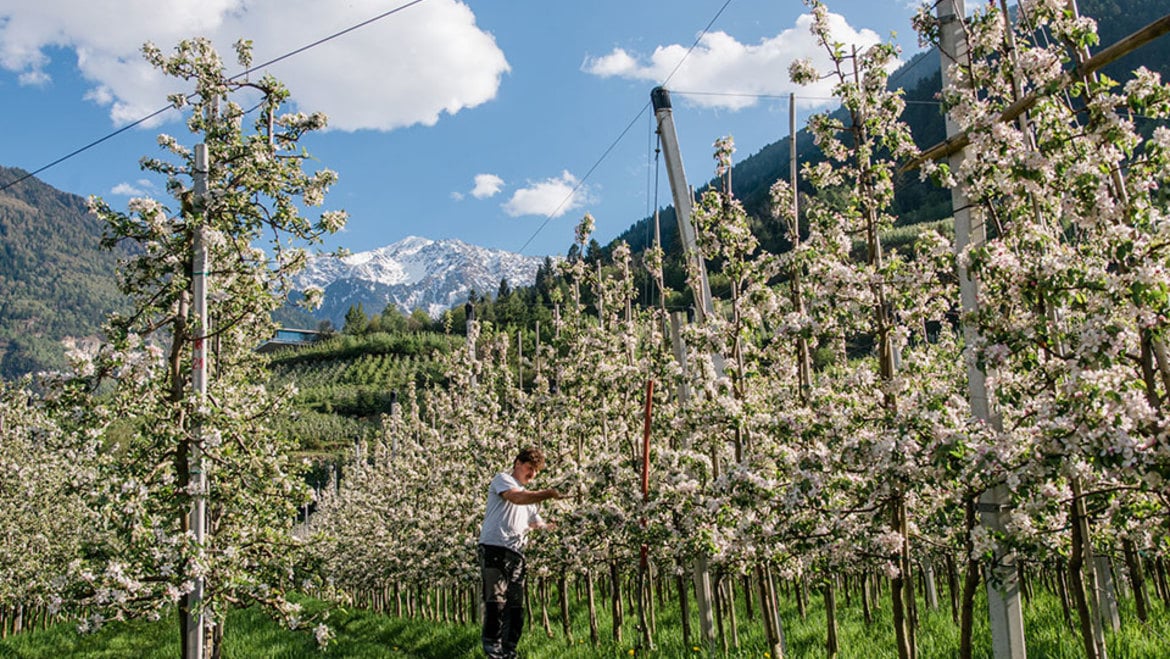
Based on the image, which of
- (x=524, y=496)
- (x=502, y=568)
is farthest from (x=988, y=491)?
(x=502, y=568)

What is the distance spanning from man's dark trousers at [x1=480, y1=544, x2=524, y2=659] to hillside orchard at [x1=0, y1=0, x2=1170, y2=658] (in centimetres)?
146

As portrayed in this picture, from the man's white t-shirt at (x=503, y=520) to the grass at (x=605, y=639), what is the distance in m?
1.74

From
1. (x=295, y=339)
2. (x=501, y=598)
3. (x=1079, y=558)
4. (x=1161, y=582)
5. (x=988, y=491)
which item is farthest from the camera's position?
(x=295, y=339)

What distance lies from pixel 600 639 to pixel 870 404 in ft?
27.6

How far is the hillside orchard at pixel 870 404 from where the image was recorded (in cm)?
375

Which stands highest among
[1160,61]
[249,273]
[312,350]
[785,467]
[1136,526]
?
[1160,61]

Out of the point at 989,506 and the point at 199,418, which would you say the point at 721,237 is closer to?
the point at 989,506

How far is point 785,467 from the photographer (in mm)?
6387

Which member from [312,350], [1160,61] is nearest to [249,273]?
[312,350]

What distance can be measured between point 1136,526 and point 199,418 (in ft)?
25.7

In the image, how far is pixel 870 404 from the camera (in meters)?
5.66

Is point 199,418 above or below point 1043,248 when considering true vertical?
below

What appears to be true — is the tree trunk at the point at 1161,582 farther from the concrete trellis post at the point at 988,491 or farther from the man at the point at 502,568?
the man at the point at 502,568

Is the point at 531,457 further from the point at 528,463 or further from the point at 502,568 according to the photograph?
the point at 502,568
